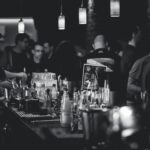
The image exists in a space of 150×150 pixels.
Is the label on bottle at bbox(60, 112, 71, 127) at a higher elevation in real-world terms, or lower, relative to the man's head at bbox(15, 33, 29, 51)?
lower

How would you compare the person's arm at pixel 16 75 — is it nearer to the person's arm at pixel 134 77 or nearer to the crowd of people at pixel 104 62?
the crowd of people at pixel 104 62

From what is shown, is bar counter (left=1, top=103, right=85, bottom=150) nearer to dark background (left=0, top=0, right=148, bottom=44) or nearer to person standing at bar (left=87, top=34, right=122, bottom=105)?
person standing at bar (left=87, top=34, right=122, bottom=105)

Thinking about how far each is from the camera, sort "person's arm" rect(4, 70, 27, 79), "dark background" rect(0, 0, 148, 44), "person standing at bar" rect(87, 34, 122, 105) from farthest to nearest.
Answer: "dark background" rect(0, 0, 148, 44)
"person's arm" rect(4, 70, 27, 79)
"person standing at bar" rect(87, 34, 122, 105)

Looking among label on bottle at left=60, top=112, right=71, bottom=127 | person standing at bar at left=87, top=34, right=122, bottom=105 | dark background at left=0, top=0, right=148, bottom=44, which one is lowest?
label on bottle at left=60, top=112, right=71, bottom=127

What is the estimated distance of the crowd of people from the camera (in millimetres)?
5020

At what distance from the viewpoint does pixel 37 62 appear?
9.16 m

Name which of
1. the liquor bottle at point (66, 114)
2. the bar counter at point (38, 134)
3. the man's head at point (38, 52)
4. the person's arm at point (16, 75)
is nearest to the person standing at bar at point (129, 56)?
the bar counter at point (38, 134)

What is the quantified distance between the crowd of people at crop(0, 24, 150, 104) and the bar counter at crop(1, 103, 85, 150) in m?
0.62

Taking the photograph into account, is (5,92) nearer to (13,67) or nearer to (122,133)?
(13,67)

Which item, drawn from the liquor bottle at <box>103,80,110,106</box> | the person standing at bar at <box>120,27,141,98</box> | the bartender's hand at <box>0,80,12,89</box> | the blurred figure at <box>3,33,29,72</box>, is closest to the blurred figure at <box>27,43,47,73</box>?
the blurred figure at <box>3,33,29,72</box>

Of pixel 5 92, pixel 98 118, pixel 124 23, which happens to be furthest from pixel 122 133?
pixel 124 23

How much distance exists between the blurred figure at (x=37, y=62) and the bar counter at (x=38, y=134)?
2.02 m

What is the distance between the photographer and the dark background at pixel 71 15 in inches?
475

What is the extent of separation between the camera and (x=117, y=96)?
4.30 meters
